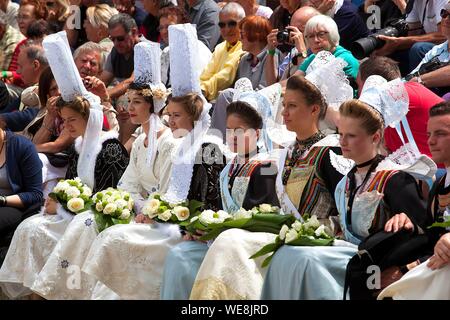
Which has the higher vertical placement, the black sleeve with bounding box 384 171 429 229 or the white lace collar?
the black sleeve with bounding box 384 171 429 229

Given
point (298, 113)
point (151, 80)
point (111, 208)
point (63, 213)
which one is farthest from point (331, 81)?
point (63, 213)

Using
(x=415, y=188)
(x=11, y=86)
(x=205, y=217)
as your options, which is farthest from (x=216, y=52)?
(x=415, y=188)

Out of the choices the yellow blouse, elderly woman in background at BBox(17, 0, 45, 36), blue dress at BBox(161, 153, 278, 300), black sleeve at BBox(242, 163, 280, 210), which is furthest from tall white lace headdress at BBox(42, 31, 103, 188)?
elderly woman in background at BBox(17, 0, 45, 36)

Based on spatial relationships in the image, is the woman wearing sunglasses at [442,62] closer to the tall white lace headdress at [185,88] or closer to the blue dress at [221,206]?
the blue dress at [221,206]

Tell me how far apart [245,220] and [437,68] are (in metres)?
2.21

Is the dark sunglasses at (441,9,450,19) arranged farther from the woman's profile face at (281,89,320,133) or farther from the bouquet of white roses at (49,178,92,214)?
the bouquet of white roses at (49,178,92,214)

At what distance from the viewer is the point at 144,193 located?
25.9 ft

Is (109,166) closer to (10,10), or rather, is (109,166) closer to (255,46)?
(255,46)

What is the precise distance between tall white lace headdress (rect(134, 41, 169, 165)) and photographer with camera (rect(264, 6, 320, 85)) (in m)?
1.04

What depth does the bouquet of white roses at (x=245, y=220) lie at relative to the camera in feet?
19.8

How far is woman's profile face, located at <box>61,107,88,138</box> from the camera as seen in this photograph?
322 inches

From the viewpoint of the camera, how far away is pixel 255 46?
354 inches

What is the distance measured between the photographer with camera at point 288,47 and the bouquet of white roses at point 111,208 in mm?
1859
